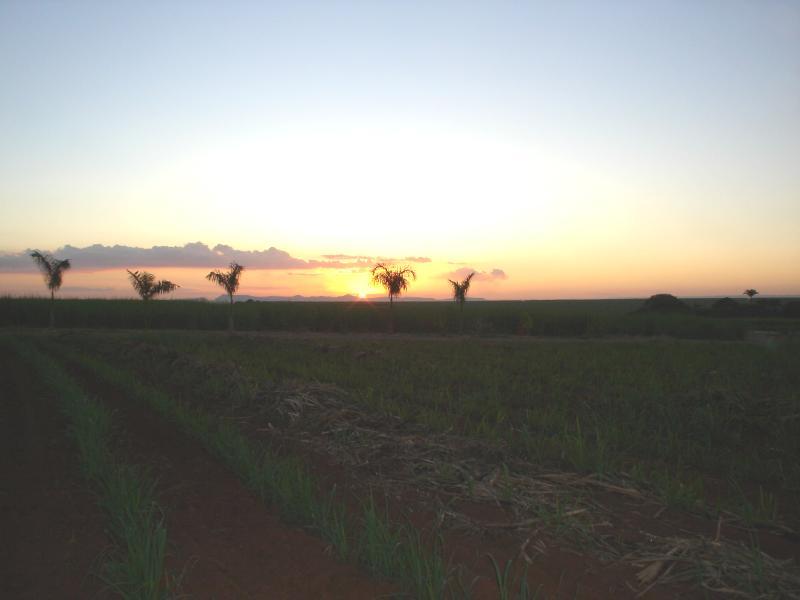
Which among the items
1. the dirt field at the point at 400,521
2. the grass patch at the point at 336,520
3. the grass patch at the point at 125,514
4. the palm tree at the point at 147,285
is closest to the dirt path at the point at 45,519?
the dirt field at the point at 400,521

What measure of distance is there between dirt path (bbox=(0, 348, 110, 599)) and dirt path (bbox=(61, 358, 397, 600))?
22.0 inches

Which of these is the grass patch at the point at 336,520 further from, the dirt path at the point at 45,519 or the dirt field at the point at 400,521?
the dirt path at the point at 45,519

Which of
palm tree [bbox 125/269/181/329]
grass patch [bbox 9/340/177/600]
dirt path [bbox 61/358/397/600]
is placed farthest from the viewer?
palm tree [bbox 125/269/181/329]

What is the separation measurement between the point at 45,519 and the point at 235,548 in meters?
1.71

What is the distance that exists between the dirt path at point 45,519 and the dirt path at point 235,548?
0.56 meters

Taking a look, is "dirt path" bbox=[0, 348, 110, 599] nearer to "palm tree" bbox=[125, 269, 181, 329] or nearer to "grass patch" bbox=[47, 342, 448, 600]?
"grass patch" bbox=[47, 342, 448, 600]

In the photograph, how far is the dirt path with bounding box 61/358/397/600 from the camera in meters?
3.51

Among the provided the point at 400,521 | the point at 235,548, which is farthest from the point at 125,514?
the point at 400,521

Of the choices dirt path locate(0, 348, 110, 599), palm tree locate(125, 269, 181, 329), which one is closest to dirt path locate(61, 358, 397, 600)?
dirt path locate(0, 348, 110, 599)

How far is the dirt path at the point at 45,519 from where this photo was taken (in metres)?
3.56

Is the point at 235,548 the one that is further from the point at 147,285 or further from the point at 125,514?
the point at 147,285

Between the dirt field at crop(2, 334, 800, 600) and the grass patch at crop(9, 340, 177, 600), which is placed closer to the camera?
the grass patch at crop(9, 340, 177, 600)

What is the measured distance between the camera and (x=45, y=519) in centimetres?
443

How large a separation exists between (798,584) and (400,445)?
3.92 metres
